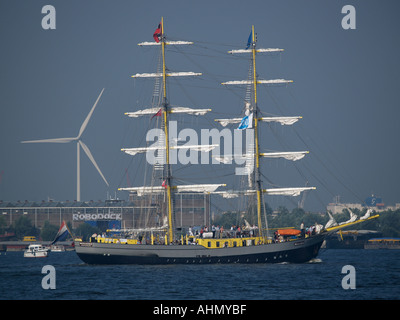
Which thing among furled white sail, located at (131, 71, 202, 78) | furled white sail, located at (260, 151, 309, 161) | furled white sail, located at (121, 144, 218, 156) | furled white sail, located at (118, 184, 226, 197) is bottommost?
furled white sail, located at (118, 184, 226, 197)

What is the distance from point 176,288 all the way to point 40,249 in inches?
3649

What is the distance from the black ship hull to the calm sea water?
9.10ft

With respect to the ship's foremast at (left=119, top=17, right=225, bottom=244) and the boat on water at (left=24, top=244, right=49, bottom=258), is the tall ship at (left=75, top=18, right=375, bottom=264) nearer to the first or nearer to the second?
the ship's foremast at (left=119, top=17, right=225, bottom=244)

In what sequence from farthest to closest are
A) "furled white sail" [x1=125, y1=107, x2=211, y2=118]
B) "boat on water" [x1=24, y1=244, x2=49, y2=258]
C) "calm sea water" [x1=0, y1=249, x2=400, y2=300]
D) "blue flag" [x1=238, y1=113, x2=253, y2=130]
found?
"boat on water" [x1=24, y1=244, x2=49, y2=258]
"furled white sail" [x1=125, y1=107, x2=211, y2=118]
"blue flag" [x1=238, y1=113, x2=253, y2=130]
"calm sea water" [x1=0, y1=249, x2=400, y2=300]

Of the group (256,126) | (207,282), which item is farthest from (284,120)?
(207,282)

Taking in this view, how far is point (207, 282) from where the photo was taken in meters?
82.1

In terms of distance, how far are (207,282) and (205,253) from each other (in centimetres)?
2500

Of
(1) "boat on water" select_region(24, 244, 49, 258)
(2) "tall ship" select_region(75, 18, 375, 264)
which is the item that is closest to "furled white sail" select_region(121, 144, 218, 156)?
(2) "tall ship" select_region(75, 18, 375, 264)

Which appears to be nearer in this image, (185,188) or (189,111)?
(189,111)

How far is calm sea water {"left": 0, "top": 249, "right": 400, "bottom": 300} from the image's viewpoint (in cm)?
7212

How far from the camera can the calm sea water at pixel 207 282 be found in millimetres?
72125

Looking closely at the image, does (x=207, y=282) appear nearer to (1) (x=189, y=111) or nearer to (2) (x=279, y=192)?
(2) (x=279, y=192)
